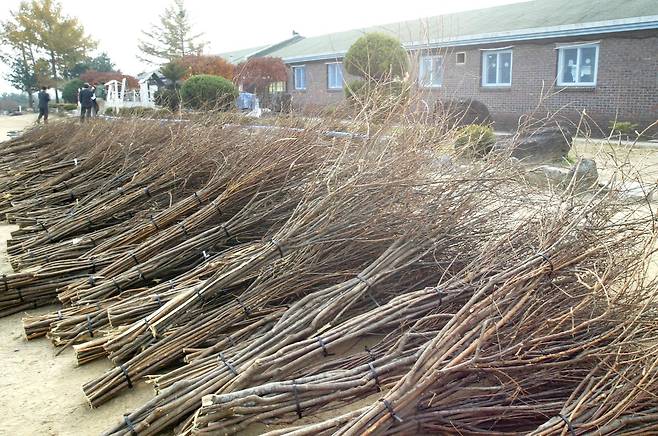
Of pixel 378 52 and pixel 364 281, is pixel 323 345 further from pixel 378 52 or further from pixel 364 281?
pixel 378 52

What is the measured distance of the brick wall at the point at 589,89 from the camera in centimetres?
1560

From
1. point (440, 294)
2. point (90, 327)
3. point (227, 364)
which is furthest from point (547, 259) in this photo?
point (90, 327)

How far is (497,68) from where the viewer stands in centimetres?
1934

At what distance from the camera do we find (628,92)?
16.0 m

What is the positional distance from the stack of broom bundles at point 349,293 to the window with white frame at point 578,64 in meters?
14.4

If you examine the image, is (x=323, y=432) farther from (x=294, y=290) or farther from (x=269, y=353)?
(x=294, y=290)

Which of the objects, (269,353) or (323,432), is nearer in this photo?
(323,432)

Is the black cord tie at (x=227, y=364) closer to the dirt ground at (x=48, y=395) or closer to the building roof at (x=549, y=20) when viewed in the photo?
the dirt ground at (x=48, y=395)

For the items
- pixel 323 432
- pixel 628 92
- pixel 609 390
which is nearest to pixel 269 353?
pixel 323 432

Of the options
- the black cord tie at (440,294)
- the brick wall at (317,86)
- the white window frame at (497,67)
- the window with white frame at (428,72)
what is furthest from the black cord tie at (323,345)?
the brick wall at (317,86)

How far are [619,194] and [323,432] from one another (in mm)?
2179

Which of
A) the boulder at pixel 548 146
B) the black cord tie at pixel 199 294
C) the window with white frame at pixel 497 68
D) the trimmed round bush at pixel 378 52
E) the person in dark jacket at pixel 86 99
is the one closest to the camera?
the black cord tie at pixel 199 294

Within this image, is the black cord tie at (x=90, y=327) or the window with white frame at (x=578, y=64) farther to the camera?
the window with white frame at (x=578, y=64)

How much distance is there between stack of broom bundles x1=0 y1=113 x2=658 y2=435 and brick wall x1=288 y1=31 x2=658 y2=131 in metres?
9.32
